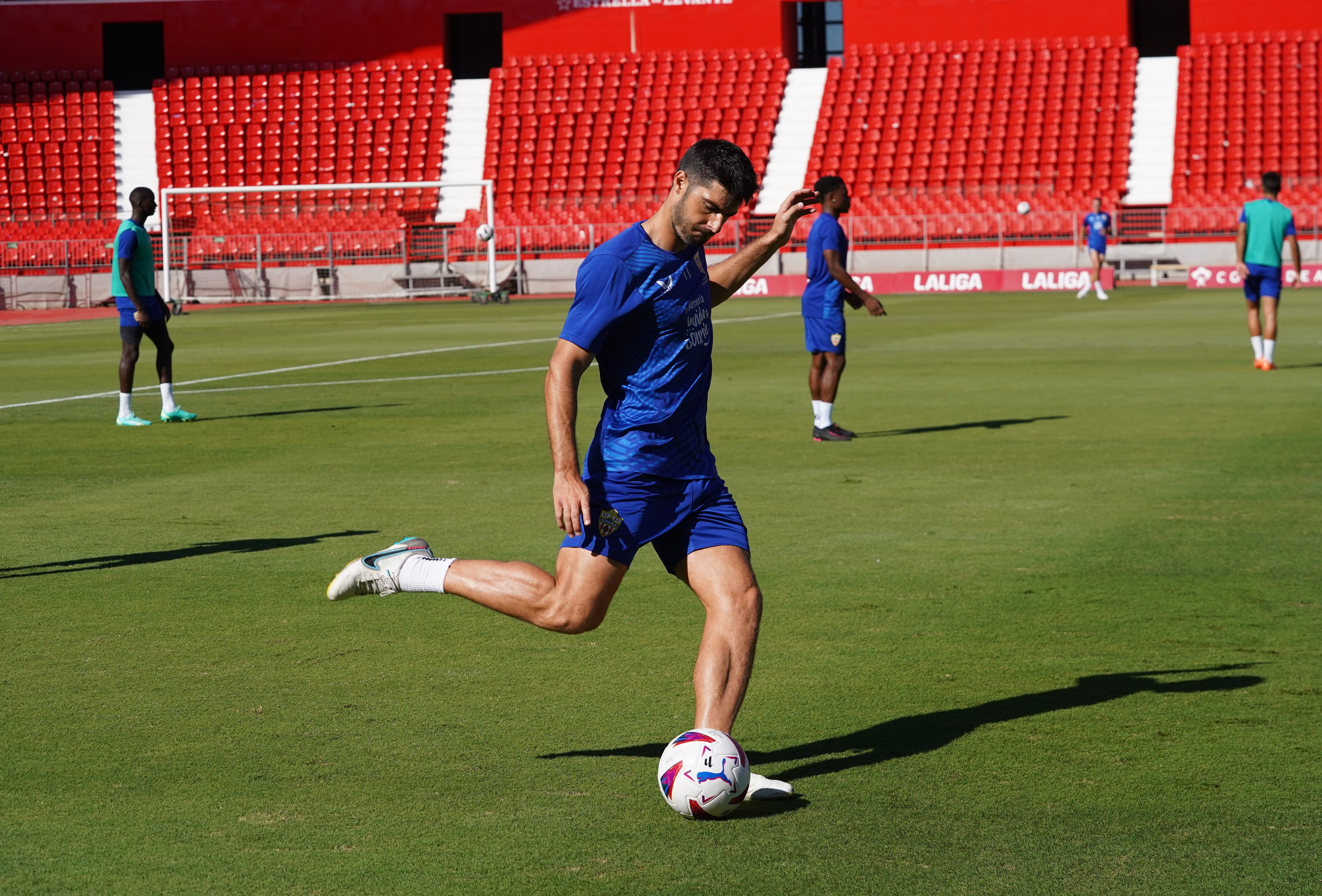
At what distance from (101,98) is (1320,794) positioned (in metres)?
51.0

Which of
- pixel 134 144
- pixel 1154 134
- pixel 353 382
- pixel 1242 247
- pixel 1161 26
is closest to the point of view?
pixel 1242 247

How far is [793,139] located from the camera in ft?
153

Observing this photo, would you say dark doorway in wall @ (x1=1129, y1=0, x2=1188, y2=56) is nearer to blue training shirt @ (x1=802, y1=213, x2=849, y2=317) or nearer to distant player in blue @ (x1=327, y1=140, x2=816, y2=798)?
blue training shirt @ (x1=802, y1=213, x2=849, y2=317)

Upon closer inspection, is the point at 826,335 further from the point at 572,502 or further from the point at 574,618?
the point at 572,502

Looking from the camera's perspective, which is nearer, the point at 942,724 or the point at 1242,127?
the point at 942,724

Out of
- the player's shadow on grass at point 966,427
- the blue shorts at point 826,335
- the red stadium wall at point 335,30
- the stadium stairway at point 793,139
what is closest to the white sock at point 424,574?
the blue shorts at point 826,335

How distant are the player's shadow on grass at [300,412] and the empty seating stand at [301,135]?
3043 centimetres

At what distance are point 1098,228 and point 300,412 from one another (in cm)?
2430

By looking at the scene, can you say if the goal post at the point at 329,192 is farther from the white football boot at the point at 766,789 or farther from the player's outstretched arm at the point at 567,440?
the white football boot at the point at 766,789

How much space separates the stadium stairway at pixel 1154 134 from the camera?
1708 inches

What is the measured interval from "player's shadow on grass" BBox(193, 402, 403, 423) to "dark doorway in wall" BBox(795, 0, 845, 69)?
38933 mm

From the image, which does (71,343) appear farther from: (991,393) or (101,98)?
(101,98)

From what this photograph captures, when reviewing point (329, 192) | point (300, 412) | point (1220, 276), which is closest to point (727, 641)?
point (300, 412)

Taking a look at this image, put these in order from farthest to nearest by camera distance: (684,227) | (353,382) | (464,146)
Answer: (464,146)
(353,382)
(684,227)
